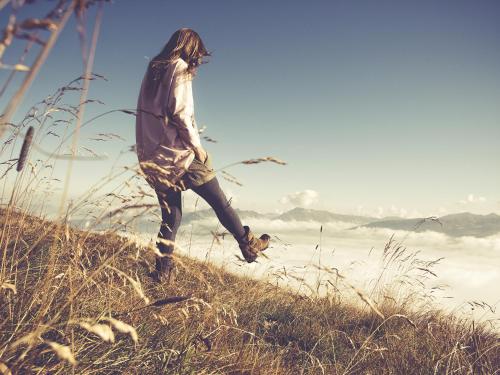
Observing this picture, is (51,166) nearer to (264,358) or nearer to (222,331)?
(222,331)

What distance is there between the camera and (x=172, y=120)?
2775mm

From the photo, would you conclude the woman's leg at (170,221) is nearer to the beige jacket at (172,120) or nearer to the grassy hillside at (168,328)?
the grassy hillside at (168,328)

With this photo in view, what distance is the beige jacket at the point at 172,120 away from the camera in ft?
8.98

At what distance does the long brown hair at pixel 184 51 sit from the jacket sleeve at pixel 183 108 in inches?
6.4

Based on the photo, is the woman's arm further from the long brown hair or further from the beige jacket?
the long brown hair

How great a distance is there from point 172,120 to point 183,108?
0.41 ft

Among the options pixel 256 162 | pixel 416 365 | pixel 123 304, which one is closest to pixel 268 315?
pixel 416 365

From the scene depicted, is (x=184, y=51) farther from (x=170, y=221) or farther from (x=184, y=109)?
→ (x=170, y=221)

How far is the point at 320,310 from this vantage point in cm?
321

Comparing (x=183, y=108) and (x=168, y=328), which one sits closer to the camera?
(x=168, y=328)

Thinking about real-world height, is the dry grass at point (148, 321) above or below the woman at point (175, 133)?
below

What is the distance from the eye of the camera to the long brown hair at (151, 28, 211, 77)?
289cm

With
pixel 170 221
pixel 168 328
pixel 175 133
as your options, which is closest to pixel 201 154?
pixel 175 133

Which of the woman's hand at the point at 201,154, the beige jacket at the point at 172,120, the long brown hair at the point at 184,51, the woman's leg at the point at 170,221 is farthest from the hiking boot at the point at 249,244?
the long brown hair at the point at 184,51
